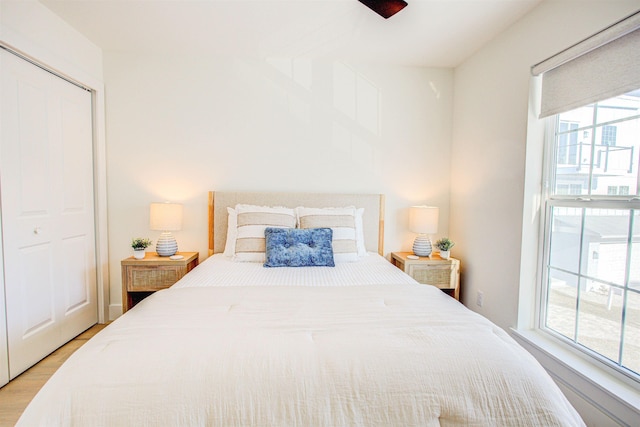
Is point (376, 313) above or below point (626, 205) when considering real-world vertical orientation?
below

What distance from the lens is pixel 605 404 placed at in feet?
4.98

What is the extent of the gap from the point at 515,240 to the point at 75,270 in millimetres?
3468

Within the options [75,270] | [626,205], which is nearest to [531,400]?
[626,205]

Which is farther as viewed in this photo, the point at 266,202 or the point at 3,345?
the point at 266,202

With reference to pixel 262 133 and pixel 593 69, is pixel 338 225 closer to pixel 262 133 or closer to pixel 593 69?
pixel 262 133

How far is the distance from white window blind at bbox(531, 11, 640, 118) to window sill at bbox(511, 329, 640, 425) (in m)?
1.46

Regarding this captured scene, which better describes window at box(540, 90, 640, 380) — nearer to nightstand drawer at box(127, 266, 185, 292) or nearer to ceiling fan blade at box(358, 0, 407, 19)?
ceiling fan blade at box(358, 0, 407, 19)

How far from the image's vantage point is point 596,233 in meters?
1.73

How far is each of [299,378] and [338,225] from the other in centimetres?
169

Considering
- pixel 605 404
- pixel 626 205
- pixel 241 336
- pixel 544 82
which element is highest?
pixel 544 82

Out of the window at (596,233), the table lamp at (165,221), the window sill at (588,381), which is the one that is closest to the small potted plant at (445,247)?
the window at (596,233)

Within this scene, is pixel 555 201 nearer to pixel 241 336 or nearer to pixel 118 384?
pixel 241 336

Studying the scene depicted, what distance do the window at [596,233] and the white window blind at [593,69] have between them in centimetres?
10

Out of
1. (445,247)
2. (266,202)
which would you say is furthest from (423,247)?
(266,202)
